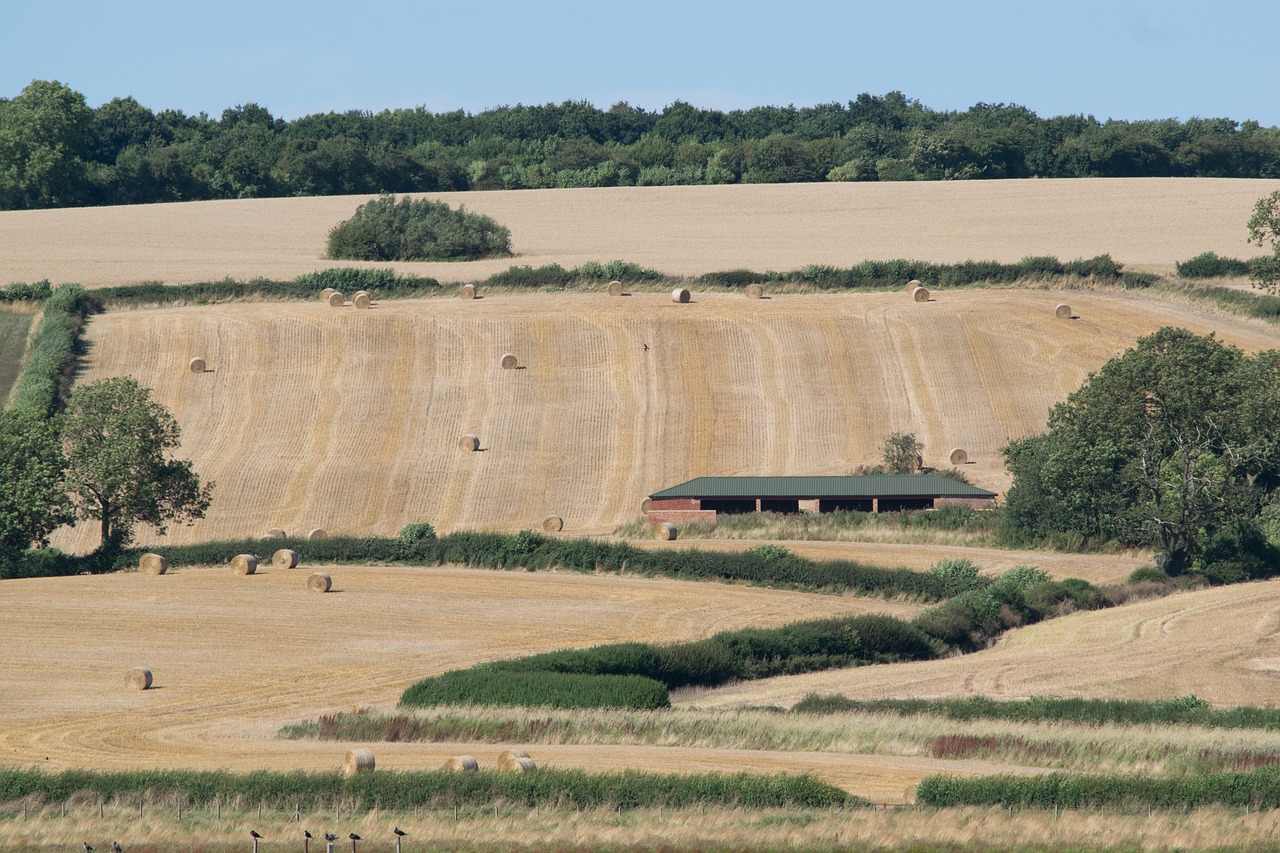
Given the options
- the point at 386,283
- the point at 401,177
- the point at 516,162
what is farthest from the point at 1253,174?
the point at 386,283

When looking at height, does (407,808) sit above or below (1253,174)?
below

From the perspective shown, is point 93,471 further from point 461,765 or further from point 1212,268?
point 1212,268

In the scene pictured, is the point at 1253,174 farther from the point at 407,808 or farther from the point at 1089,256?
the point at 407,808

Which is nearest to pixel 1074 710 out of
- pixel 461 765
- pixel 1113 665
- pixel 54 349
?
pixel 1113 665

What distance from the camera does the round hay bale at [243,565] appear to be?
5547cm

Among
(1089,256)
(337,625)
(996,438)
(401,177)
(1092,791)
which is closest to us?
(1092,791)

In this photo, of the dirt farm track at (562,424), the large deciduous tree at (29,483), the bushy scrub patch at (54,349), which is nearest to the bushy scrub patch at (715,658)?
the dirt farm track at (562,424)

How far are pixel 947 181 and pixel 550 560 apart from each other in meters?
87.6

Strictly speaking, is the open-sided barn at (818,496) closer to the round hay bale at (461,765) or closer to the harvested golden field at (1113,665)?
the harvested golden field at (1113,665)

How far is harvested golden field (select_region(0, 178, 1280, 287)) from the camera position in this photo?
104 meters

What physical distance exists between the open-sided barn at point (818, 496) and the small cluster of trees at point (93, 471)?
20.7 metres

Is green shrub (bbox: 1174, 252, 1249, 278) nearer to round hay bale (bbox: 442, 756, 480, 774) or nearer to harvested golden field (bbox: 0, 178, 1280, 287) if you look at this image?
Answer: harvested golden field (bbox: 0, 178, 1280, 287)

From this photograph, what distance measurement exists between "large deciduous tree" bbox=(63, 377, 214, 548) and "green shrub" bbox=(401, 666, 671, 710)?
25.9 metres

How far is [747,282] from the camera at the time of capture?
3748 inches
